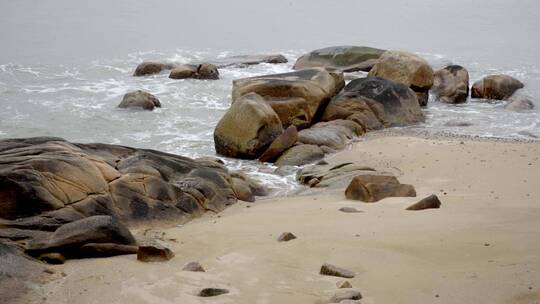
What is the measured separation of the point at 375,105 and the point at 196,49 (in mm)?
13206

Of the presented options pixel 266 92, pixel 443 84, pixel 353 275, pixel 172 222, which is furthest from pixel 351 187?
pixel 443 84

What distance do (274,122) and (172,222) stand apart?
5106 millimetres

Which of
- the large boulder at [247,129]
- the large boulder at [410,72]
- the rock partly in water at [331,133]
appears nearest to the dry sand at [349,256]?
the large boulder at [247,129]

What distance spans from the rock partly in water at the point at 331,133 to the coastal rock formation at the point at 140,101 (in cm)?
450

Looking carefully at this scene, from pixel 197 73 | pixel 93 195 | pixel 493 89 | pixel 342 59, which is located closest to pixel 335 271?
pixel 93 195

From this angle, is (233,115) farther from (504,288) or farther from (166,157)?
(504,288)

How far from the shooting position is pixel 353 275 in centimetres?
512

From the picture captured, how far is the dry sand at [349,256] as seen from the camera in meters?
4.68

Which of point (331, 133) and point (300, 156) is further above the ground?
point (331, 133)

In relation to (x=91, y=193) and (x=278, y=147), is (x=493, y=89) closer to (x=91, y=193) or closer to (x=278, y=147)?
(x=278, y=147)

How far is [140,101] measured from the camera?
53.8 feet

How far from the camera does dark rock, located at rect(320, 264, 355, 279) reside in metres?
5.11

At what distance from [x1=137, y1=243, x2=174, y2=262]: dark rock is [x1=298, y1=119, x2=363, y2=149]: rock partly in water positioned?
6.90 metres

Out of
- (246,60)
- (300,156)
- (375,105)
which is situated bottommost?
(300,156)
